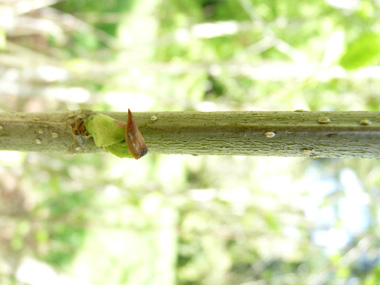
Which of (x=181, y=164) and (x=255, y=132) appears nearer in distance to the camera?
(x=255, y=132)

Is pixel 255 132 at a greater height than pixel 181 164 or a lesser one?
lesser

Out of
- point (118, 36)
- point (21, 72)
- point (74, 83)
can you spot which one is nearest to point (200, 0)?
point (118, 36)

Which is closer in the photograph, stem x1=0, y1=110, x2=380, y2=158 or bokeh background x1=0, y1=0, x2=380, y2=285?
stem x1=0, y1=110, x2=380, y2=158

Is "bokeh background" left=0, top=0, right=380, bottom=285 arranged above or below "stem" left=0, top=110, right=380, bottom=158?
above

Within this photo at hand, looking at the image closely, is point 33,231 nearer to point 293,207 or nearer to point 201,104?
point 201,104
